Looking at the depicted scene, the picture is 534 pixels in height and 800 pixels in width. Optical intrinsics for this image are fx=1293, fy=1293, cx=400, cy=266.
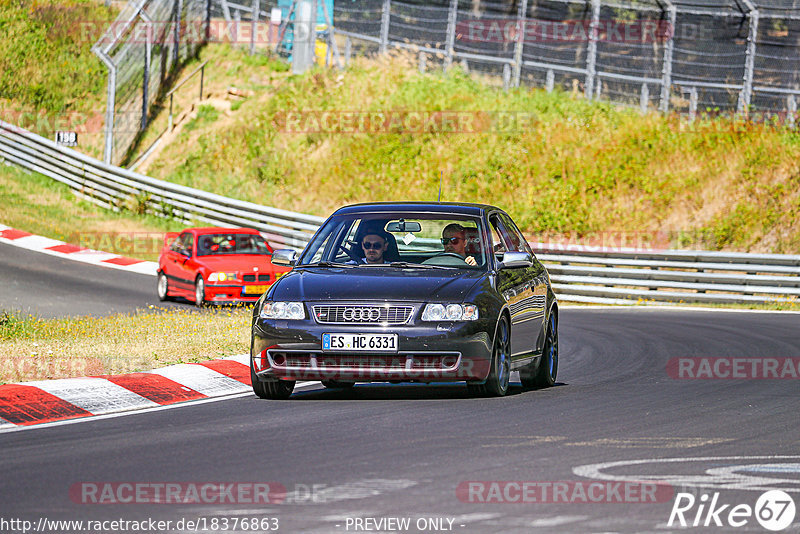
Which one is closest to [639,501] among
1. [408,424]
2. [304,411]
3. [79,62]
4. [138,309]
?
[408,424]

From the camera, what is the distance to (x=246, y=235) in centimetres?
2455

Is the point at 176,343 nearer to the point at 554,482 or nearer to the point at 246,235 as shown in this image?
the point at 554,482

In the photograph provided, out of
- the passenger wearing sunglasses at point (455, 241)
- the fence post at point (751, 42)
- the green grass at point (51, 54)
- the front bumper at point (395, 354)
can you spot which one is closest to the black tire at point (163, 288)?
the passenger wearing sunglasses at point (455, 241)

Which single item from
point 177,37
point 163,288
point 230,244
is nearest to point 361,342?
point 163,288

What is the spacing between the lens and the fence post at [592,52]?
30.7m

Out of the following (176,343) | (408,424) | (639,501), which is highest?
(639,501)

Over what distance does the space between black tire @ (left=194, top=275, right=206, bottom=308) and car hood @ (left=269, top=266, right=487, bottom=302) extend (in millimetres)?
12003

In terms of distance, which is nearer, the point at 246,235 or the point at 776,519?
the point at 776,519

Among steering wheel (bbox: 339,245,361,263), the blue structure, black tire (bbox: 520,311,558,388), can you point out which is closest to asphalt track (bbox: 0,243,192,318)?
steering wheel (bbox: 339,245,361,263)

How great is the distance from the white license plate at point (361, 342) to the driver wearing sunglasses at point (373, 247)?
4.15ft

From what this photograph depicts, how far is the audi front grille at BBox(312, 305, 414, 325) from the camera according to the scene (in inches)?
381

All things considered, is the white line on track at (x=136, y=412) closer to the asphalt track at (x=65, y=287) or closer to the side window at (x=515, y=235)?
the side window at (x=515, y=235)

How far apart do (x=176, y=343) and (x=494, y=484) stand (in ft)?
25.2

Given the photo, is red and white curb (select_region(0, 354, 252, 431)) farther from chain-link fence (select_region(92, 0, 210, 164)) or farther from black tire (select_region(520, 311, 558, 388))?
chain-link fence (select_region(92, 0, 210, 164))
